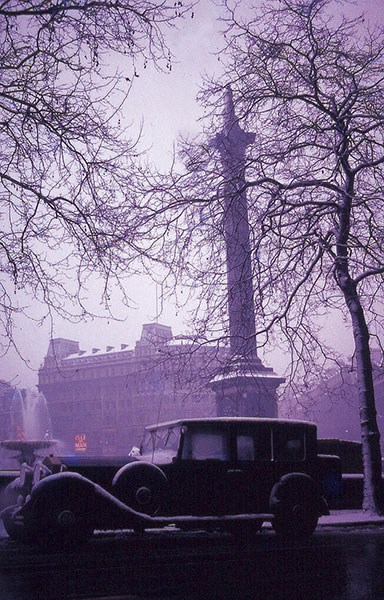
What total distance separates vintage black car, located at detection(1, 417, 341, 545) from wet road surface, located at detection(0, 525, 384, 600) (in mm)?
344

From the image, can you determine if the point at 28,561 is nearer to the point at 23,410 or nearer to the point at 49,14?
the point at 49,14

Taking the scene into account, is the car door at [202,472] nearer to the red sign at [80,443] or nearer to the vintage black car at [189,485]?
the vintage black car at [189,485]

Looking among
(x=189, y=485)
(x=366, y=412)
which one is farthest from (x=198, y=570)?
(x=366, y=412)

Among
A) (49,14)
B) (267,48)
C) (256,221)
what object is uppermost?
(267,48)

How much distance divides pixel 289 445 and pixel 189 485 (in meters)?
1.93

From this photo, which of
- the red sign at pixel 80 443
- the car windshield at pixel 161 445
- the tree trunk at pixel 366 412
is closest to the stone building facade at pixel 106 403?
the red sign at pixel 80 443

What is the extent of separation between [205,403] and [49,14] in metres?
81.1

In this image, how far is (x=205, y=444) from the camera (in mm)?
8672

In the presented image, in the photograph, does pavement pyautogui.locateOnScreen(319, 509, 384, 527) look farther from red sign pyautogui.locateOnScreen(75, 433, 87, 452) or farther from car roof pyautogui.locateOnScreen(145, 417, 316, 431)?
red sign pyautogui.locateOnScreen(75, 433, 87, 452)

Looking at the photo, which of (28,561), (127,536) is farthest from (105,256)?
(28,561)

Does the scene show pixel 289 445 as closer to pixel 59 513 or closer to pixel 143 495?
pixel 143 495

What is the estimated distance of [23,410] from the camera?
97562 millimetres

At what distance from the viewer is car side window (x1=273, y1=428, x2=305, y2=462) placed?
914 cm

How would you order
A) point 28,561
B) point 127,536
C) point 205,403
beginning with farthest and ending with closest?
point 205,403 < point 127,536 < point 28,561
